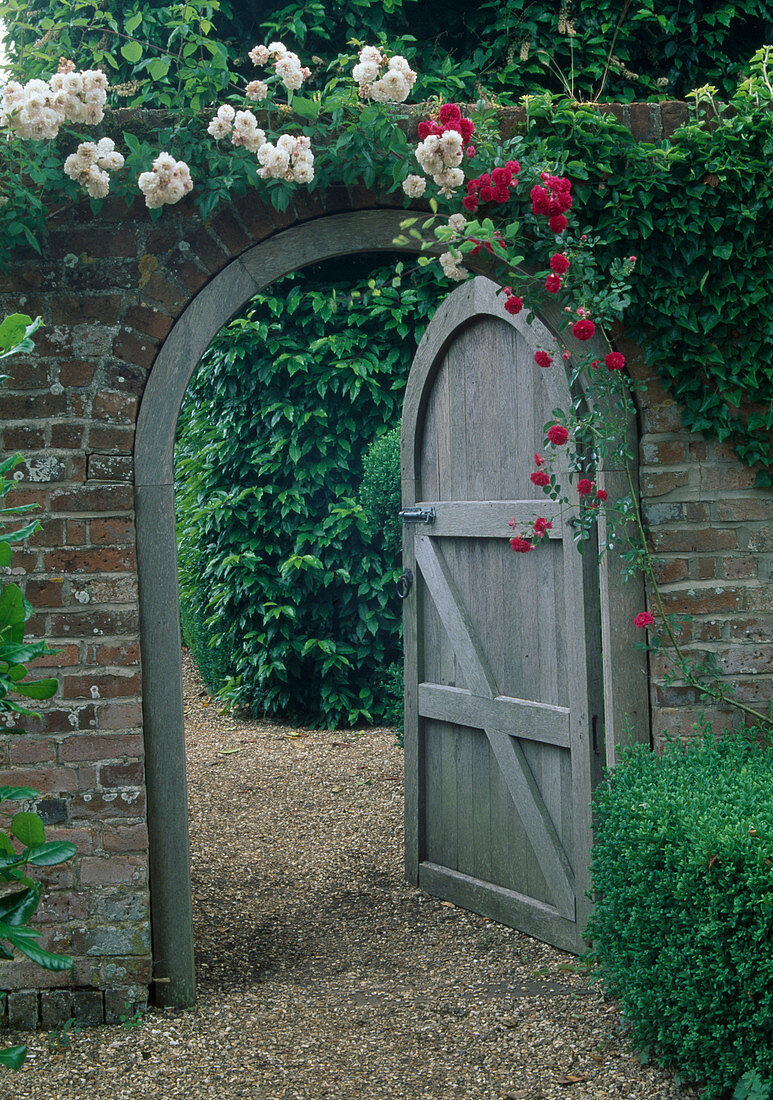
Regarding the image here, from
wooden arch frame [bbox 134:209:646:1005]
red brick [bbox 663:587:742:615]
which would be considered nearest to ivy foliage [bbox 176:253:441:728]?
wooden arch frame [bbox 134:209:646:1005]

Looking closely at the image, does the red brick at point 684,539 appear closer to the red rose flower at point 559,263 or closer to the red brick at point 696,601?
the red brick at point 696,601

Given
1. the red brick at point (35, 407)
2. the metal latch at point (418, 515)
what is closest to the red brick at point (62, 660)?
the red brick at point (35, 407)

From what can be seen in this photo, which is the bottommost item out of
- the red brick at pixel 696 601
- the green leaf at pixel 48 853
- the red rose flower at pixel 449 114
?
the green leaf at pixel 48 853

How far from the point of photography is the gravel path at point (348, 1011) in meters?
2.79

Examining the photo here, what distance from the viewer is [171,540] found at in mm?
3188

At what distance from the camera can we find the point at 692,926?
2.49 metres

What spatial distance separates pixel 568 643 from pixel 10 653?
2.35 m

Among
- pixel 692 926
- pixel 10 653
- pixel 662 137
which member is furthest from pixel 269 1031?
pixel 662 137

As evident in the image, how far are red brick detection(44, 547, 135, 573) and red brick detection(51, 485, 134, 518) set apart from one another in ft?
0.41

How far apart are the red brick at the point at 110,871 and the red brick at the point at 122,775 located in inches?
9.2

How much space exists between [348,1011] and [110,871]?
0.94 metres

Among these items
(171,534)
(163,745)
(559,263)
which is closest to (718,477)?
(559,263)

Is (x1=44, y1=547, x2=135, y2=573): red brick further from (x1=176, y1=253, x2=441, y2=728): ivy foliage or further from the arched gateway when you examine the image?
(x1=176, y1=253, x2=441, y2=728): ivy foliage

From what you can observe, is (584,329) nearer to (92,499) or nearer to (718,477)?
(718,477)
